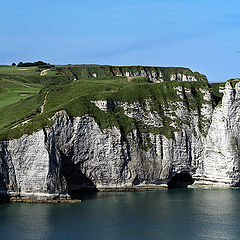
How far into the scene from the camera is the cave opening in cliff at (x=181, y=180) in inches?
3445

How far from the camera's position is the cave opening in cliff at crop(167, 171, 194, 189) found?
8750 centimetres

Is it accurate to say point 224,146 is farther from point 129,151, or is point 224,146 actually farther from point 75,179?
point 75,179

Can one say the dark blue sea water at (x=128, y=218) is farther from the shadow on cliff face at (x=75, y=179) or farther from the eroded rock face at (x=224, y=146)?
the eroded rock face at (x=224, y=146)

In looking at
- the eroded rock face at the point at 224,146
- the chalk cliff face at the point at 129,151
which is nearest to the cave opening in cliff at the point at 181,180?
the chalk cliff face at the point at 129,151

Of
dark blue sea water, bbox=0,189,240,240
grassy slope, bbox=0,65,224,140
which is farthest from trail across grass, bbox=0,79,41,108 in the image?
dark blue sea water, bbox=0,189,240,240

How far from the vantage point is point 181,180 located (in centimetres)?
8850

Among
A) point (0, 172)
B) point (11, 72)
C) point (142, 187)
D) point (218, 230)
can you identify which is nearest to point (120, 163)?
point (142, 187)

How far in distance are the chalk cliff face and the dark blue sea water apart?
18.5 feet

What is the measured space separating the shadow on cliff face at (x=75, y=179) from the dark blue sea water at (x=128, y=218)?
211 inches

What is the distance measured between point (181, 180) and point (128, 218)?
30.8m

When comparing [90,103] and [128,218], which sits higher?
[90,103]

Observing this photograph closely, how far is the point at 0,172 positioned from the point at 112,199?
17.5 metres

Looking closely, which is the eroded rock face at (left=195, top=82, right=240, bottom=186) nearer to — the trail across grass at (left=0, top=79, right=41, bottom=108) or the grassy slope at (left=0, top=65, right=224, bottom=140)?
the grassy slope at (left=0, top=65, right=224, bottom=140)

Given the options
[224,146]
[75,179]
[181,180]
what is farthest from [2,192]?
[224,146]
